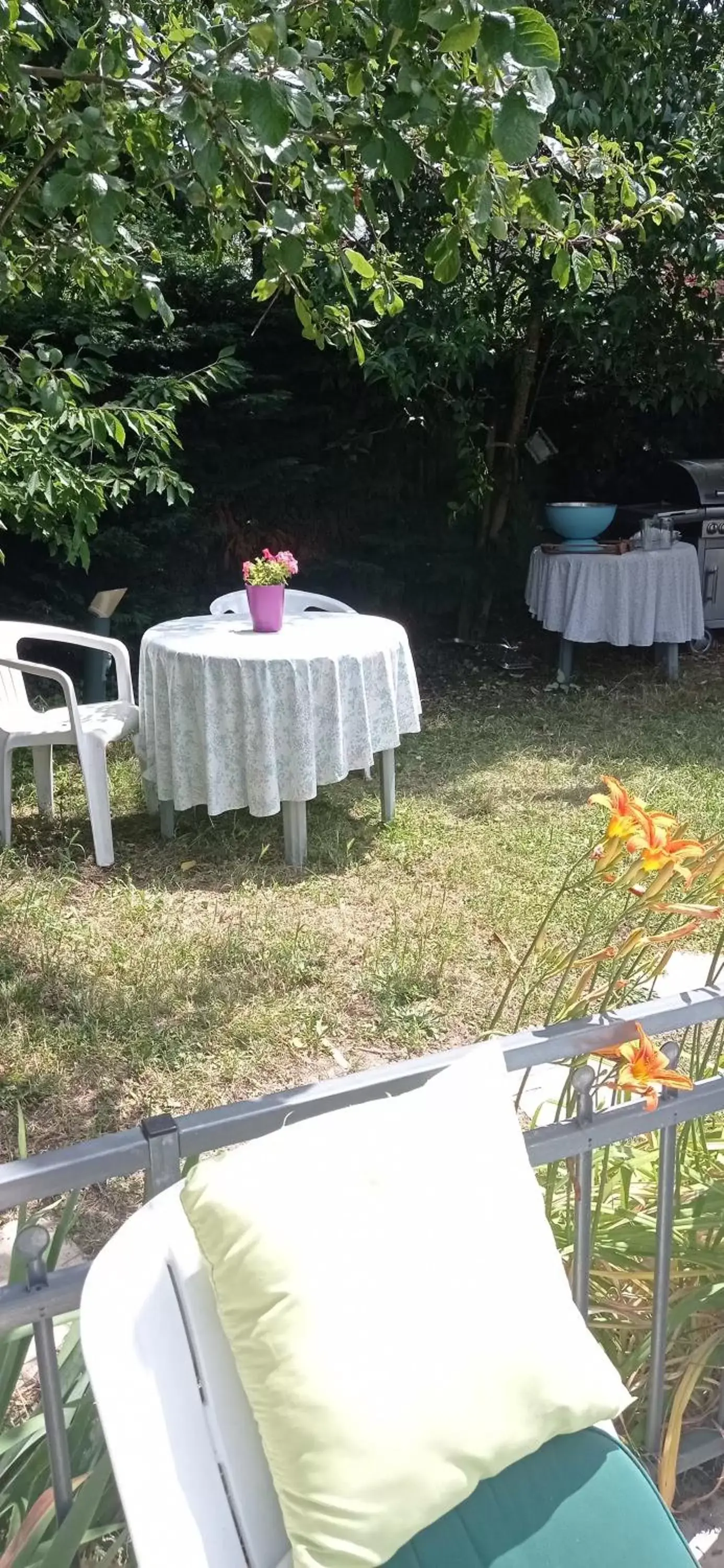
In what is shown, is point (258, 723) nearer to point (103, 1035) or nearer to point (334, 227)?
point (103, 1035)

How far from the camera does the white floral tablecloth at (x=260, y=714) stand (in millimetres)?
4098

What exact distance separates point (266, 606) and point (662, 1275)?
337 centimetres

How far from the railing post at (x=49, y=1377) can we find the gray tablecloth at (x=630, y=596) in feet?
19.6

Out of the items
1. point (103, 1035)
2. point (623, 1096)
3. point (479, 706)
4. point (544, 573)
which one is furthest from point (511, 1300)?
point (544, 573)

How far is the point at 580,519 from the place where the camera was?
6945 millimetres

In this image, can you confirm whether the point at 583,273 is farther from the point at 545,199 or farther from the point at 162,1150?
the point at 162,1150

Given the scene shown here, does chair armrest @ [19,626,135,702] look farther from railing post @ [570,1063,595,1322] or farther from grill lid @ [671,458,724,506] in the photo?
grill lid @ [671,458,724,506]

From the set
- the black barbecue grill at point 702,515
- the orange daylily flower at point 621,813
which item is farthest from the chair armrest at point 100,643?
the black barbecue grill at point 702,515

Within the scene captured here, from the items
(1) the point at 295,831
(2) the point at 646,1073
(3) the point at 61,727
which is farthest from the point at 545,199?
(3) the point at 61,727

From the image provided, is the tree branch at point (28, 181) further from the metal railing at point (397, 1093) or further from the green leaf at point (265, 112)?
the metal railing at point (397, 1093)

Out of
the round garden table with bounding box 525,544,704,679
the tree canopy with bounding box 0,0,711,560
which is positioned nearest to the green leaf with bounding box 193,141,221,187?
the tree canopy with bounding box 0,0,711,560

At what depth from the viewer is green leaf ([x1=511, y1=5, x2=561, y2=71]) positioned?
1249 millimetres

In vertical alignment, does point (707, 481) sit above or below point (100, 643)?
above

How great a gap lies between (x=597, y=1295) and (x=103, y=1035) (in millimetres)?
1693
